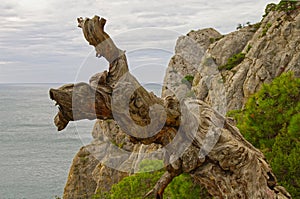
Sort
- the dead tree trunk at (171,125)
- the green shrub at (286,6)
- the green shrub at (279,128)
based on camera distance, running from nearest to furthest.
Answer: the dead tree trunk at (171,125) < the green shrub at (279,128) < the green shrub at (286,6)

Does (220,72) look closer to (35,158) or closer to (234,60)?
(234,60)

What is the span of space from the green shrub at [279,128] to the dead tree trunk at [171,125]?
3009 mm

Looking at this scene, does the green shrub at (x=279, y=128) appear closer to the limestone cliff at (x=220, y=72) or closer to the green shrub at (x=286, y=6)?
the limestone cliff at (x=220, y=72)

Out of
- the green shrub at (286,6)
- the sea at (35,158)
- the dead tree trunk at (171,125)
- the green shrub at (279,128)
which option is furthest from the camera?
the sea at (35,158)

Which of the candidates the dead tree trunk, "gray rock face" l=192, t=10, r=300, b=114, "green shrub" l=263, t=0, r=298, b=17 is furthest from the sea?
the dead tree trunk

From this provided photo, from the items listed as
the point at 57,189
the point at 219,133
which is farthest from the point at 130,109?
the point at 57,189

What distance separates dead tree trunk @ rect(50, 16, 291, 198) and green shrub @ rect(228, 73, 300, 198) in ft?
9.87

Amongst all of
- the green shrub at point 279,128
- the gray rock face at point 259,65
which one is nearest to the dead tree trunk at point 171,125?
the green shrub at point 279,128

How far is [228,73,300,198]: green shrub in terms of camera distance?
1091cm

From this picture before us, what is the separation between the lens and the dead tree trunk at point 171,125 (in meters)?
6.47

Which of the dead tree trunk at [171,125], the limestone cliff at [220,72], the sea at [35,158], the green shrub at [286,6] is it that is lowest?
the sea at [35,158]

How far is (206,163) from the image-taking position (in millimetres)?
7555

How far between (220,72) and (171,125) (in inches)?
1301

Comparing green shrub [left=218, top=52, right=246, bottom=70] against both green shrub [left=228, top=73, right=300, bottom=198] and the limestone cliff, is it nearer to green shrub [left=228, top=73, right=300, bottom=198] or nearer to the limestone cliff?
the limestone cliff
